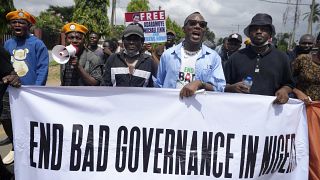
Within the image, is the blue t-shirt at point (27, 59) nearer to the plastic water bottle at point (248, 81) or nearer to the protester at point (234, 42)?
the plastic water bottle at point (248, 81)

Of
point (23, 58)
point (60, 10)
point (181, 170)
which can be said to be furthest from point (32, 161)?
point (60, 10)

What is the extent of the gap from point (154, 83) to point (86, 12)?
47.7 feet

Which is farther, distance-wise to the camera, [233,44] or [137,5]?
[137,5]

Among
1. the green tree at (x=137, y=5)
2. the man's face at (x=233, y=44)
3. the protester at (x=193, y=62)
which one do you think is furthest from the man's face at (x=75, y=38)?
the green tree at (x=137, y=5)

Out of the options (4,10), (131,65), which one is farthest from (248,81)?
(4,10)

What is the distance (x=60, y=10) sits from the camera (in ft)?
186

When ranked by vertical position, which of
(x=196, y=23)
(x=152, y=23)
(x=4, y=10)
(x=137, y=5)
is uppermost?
(x=137, y=5)

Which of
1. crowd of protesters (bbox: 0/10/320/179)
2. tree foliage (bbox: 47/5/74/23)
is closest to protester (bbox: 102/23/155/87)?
crowd of protesters (bbox: 0/10/320/179)

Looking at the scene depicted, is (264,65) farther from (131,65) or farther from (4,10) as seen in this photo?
(4,10)

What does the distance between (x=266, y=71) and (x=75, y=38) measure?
2.11 meters

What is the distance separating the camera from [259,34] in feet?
12.7

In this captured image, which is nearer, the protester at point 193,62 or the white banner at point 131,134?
the white banner at point 131,134

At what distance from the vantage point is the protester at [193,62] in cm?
375

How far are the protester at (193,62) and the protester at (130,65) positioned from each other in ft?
0.80
